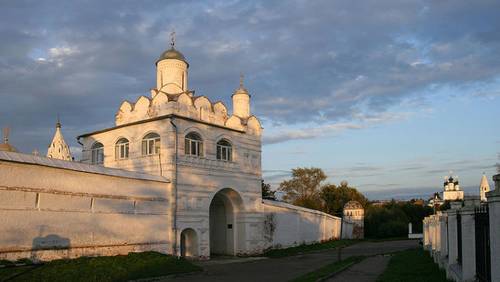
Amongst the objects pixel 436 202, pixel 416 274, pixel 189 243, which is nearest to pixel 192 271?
pixel 189 243

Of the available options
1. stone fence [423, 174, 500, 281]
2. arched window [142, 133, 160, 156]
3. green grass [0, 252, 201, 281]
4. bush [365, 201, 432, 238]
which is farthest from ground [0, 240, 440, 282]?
bush [365, 201, 432, 238]

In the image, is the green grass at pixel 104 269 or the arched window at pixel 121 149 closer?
the green grass at pixel 104 269

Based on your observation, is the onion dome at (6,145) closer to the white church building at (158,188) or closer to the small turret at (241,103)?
the white church building at (158,188)

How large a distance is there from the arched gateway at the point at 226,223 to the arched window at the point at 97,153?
596cm

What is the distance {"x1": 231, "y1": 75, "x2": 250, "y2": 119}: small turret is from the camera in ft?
90.2

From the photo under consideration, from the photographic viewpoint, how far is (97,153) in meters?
24.6

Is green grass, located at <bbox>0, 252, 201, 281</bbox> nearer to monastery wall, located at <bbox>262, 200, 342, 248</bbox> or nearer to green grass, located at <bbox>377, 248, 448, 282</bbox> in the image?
green grass, located at <bbox>377, 248, 448, 282</bbox>

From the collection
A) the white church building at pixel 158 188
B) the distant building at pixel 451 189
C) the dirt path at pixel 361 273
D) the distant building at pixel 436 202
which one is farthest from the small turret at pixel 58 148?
the distant building at pixel 451 189

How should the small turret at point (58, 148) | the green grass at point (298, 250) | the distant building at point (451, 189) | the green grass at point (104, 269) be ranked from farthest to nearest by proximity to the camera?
the distant building at point (451, 189) < the small turret at point (58, 148) < the green grass at point (298, 250) < the green grass at point (104, 269)

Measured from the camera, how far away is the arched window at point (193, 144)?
22.1 metres

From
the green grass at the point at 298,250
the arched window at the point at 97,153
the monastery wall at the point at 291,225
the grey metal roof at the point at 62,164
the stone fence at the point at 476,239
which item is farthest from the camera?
the monastery wall at the point at 291,225

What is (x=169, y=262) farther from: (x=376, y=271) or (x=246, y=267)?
(x=376, y=271)

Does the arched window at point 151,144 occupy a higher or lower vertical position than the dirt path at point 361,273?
higher

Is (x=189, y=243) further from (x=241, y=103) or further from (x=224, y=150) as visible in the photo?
(x=241, y=103)
